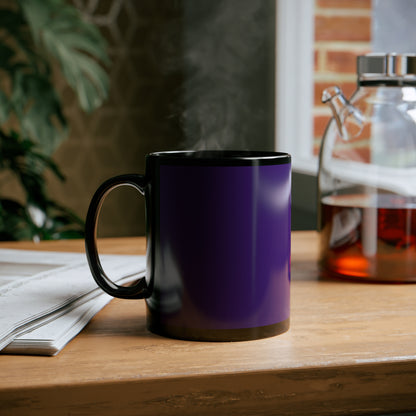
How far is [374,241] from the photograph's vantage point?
0.67 meters

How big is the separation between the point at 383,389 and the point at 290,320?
122mm

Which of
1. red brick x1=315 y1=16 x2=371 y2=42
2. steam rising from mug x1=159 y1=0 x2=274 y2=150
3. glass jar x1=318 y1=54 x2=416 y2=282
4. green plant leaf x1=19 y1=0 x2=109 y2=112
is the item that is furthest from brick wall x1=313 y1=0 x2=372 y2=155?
glass jar x1=318 y1=54 x2=416 y2=282

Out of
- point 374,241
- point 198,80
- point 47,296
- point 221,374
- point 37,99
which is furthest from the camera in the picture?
point 198,80

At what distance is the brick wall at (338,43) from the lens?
1.76 m

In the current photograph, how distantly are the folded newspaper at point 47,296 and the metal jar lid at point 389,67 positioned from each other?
0.35 m

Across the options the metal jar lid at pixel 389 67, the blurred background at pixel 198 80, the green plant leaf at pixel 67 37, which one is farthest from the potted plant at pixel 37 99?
the metal jar lid at pixel 389 67

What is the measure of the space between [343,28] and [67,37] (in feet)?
2.72

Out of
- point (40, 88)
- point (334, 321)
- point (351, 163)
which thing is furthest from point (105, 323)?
point (40, 88)

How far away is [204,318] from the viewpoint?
1.60 feet

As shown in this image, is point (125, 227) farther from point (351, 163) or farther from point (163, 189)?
point (163, 189)

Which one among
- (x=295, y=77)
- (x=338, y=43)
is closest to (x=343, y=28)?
(x=338, y=43)

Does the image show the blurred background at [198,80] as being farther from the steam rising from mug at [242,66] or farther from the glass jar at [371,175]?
the glass jar at [371,175]

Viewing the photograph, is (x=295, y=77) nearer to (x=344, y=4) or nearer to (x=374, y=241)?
(x=344, y=4)

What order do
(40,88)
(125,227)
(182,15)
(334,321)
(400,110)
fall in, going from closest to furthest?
1. (334,321)
2. (400,110)
3. (40,88)
4. (182,15)
5. (125,227)
